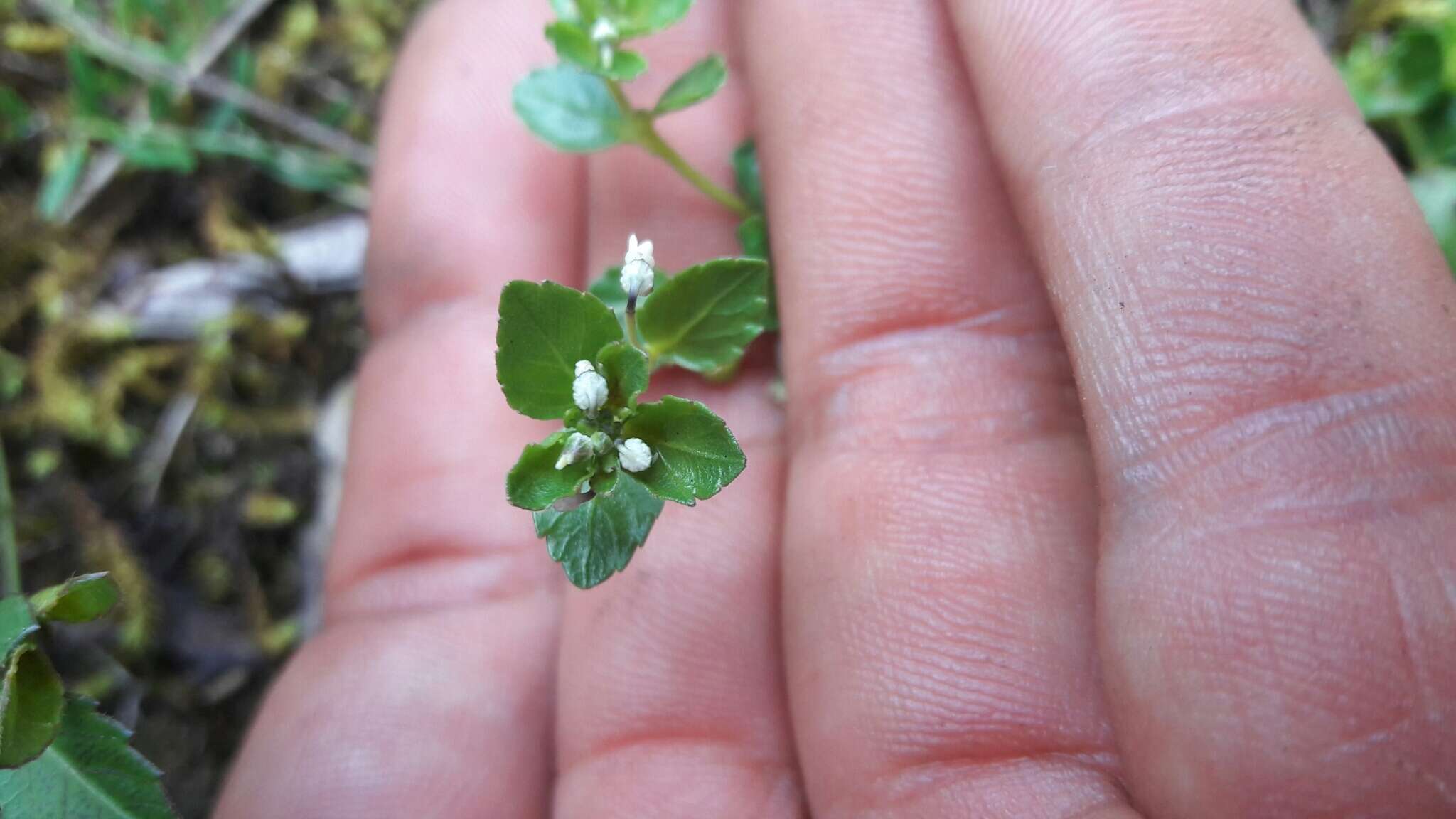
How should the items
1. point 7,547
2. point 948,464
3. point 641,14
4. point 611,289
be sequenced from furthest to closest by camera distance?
1. point 7,547
2. point 611,289
3. point 641,14
4. point 948,464

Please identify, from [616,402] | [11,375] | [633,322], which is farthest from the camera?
[11,375]

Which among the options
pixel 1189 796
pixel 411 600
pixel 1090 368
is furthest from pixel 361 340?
pixel 1189 796

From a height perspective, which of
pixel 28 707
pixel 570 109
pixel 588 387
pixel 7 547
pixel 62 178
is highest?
pixel 570 109

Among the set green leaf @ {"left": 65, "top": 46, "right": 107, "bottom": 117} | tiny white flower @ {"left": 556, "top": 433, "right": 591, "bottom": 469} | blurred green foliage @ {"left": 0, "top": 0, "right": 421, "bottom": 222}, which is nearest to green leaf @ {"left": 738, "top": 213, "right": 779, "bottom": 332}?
tiny white flower @ {"left": 556, "top": 433, "right": 591, "bottom": 469}

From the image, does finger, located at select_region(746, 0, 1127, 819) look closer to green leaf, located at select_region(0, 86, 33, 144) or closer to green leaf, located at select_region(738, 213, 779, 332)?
green leaf, located at select_region(738, 213, 779, 332)

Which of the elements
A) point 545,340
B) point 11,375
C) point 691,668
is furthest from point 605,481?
point 11,375

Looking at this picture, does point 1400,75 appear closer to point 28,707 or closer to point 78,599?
point 78,599
